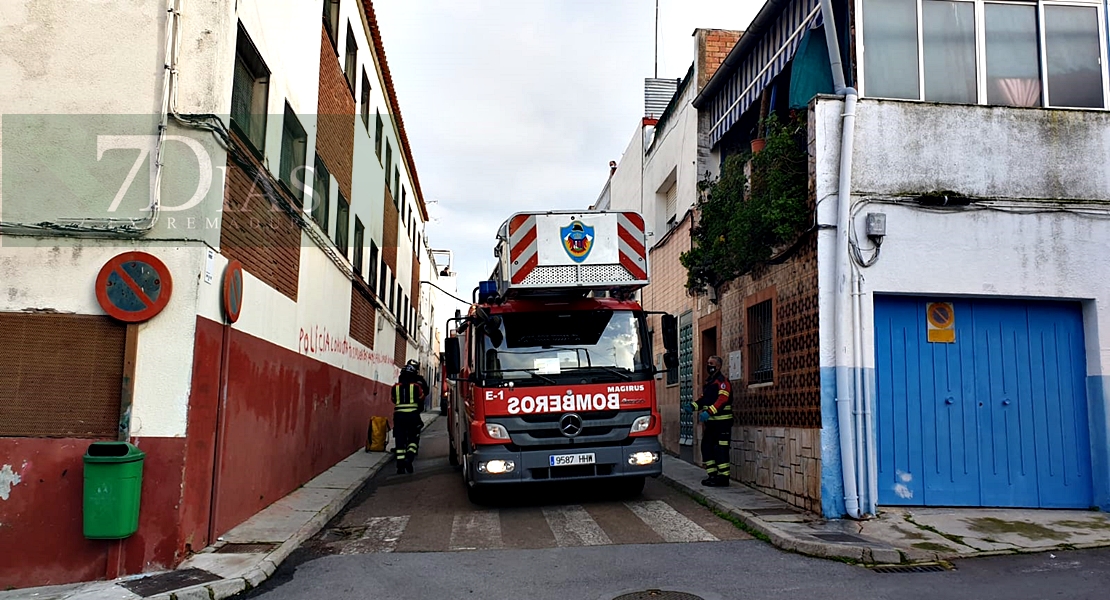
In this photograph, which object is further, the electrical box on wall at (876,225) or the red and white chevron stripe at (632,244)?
the red and white chevron stripe at (632,244)

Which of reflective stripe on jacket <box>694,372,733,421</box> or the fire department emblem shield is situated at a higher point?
the fire department emblem shield

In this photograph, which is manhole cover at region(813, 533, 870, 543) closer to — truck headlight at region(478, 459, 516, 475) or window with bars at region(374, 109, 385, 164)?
truck headlight at region(478, 459, 516, 475)

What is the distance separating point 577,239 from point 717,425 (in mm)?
3259

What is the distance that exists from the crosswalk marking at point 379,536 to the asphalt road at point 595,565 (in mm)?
15

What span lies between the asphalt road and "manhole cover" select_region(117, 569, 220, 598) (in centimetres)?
41

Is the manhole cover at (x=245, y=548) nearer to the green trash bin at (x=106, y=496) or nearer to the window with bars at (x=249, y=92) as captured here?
the green trash bin at (x=106, y=496)

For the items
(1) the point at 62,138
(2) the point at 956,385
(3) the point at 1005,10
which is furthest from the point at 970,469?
(1) the point at 62,138

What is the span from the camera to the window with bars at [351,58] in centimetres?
1564

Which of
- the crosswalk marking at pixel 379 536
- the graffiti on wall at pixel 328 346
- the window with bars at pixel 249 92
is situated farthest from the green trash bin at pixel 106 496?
the graffiti on wall at pixel 328 346

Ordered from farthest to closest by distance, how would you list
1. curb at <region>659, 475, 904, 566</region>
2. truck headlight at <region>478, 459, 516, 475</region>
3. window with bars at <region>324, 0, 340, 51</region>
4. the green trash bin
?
window with bars at <region>324, 0, 340, 51</region>
truck headlight at <region>478, 459, 516, 475</region>
curb at <region>659, 475, 904, 566</region>
the green trash bin

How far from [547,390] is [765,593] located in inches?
156

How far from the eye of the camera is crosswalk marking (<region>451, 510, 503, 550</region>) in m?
8.03

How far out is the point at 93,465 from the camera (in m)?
6.47

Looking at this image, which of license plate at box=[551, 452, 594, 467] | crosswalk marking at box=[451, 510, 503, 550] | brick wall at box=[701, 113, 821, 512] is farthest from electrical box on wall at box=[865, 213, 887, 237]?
crosswalk marking at box=[451, 510, 503, 550]
